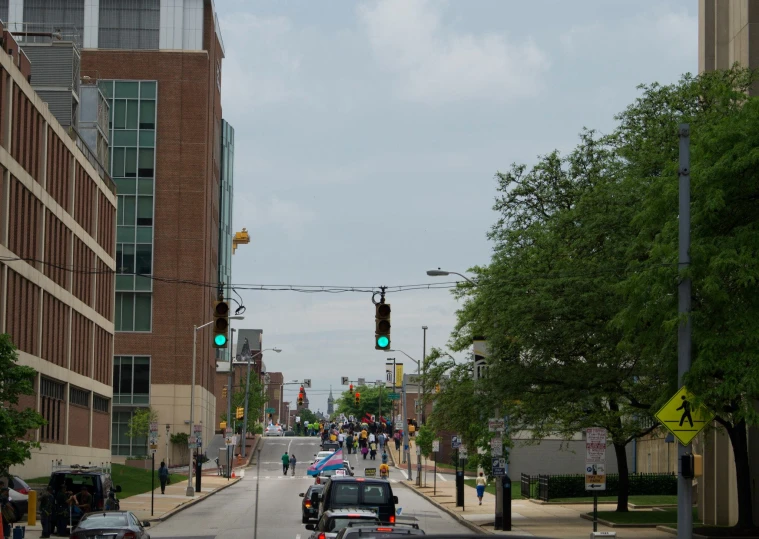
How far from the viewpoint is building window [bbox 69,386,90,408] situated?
63.8 metres

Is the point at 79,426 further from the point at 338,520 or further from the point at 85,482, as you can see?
the point at 338,520

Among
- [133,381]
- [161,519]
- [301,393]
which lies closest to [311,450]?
[301,393]

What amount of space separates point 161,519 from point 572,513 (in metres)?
14.7

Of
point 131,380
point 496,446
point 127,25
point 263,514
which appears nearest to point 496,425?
point 496,446

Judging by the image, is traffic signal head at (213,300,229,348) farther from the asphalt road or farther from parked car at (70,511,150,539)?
parked car at (70,511,150,539)

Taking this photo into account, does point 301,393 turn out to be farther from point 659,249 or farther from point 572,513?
point 659,249

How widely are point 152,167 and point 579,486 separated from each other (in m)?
52.9

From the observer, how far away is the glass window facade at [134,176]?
3634 inches

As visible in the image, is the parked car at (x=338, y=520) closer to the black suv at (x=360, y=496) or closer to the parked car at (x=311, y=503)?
the black suv at (x=360, y=496)

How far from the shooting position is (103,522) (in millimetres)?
25016

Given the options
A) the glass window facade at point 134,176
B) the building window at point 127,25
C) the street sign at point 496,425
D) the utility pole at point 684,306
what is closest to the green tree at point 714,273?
the utility pole at point 684,306

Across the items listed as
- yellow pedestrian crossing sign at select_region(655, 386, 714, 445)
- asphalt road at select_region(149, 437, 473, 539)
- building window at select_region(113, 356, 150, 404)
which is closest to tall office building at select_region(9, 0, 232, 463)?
building window at select_region(113, 356, 150, 404)

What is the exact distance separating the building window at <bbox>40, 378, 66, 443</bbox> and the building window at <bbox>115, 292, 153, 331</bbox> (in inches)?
1208

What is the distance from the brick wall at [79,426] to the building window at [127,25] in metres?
37.1
